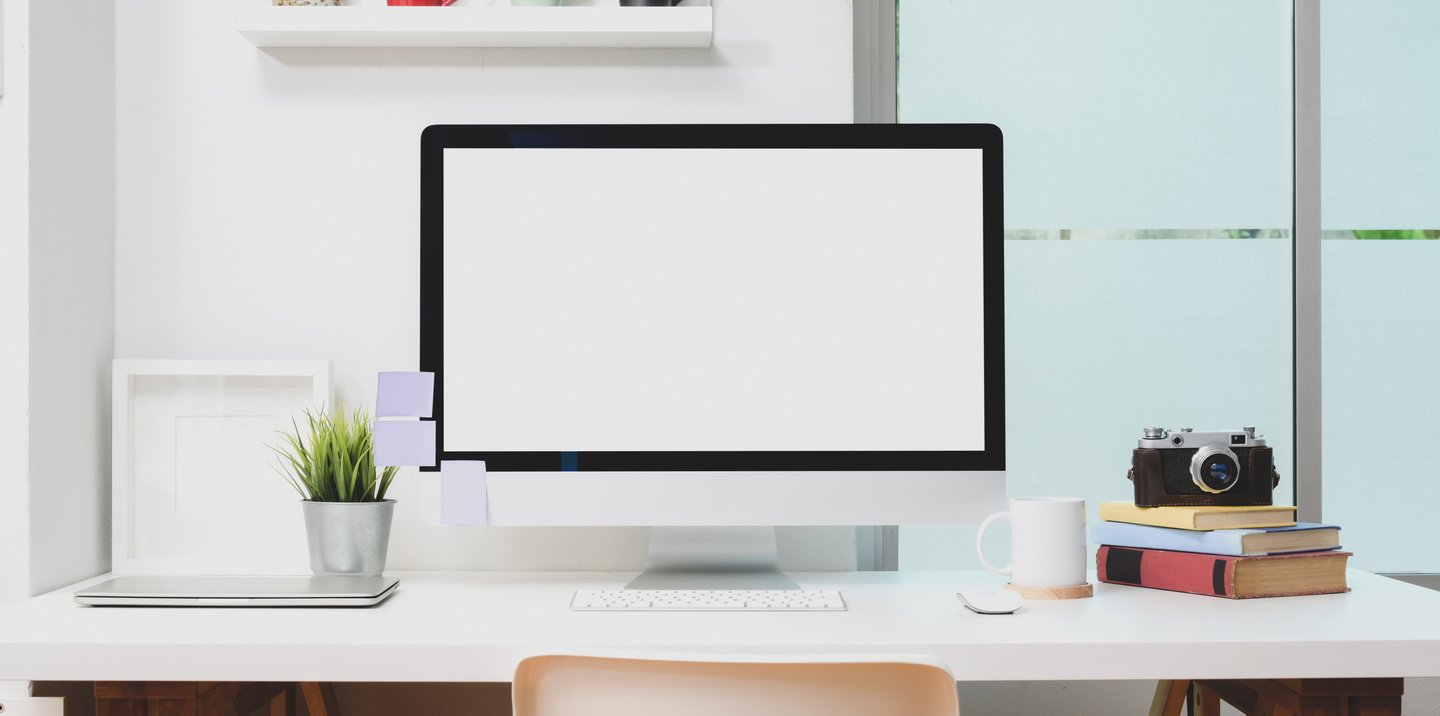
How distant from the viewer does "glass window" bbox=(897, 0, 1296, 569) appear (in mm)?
1464

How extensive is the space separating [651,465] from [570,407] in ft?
0.38

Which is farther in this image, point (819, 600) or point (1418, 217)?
point (1418, 217)

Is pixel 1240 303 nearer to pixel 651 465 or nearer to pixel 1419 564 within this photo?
pixel 1419 564

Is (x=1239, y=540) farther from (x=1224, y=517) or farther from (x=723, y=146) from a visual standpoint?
(x=723, y=146)

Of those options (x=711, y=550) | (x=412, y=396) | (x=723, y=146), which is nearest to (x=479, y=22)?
(x=723, y=146)

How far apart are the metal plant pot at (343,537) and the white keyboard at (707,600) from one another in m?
0.30

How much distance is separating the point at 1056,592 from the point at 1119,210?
0.67m

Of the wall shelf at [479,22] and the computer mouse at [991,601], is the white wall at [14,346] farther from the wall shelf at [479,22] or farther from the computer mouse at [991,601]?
the computer mouse at [991,601]

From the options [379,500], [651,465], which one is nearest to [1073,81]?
[651,465]

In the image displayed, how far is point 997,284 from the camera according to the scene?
1.13 meters

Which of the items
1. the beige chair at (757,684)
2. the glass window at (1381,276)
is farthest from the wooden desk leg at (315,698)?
the glass window at (1381,276)

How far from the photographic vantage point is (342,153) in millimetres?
1378

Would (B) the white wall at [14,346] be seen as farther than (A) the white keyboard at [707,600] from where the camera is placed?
Yes

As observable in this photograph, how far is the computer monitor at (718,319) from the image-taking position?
112 cm
